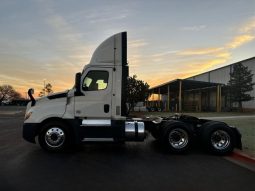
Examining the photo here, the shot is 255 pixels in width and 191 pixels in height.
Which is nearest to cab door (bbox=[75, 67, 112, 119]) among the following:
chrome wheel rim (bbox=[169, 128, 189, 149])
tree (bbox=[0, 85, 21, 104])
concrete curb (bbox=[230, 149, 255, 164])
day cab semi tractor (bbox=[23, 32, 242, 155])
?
day cab semi tractor (bbox=[23, 32, 242, 155])

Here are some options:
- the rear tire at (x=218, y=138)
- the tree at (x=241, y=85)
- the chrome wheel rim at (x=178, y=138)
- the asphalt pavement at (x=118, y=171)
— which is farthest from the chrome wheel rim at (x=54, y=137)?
the tree at (x=241, y=85)

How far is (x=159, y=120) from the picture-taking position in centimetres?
1081

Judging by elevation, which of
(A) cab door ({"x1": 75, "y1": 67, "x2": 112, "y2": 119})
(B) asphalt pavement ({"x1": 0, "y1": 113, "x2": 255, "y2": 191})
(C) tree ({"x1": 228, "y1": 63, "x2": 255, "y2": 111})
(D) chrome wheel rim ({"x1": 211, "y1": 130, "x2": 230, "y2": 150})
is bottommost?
(B) asphalt pavement ({"x1": 0, "y1": 113, "x2": 255, "y2": 191})

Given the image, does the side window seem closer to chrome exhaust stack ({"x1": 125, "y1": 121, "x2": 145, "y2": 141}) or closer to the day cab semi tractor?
the day cab semi tractor

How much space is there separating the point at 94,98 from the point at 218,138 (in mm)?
4122

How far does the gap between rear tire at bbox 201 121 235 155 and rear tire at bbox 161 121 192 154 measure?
0.54 meters

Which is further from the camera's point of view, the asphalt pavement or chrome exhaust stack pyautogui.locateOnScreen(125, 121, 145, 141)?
chrome exhaust stack pyautogui.locateOnScreen(125, 121, 145, 141)

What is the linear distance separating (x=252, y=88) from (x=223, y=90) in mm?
6822

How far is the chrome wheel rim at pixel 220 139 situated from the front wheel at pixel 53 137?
4.59 metres

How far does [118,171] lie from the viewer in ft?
23.8

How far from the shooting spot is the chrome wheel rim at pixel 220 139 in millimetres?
9820

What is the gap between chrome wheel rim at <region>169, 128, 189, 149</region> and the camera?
981cm

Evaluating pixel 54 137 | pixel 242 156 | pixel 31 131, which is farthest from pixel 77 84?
pixel 242 156

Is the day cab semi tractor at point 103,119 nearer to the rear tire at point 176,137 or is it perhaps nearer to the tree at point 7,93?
the rear tire at point 176,137
